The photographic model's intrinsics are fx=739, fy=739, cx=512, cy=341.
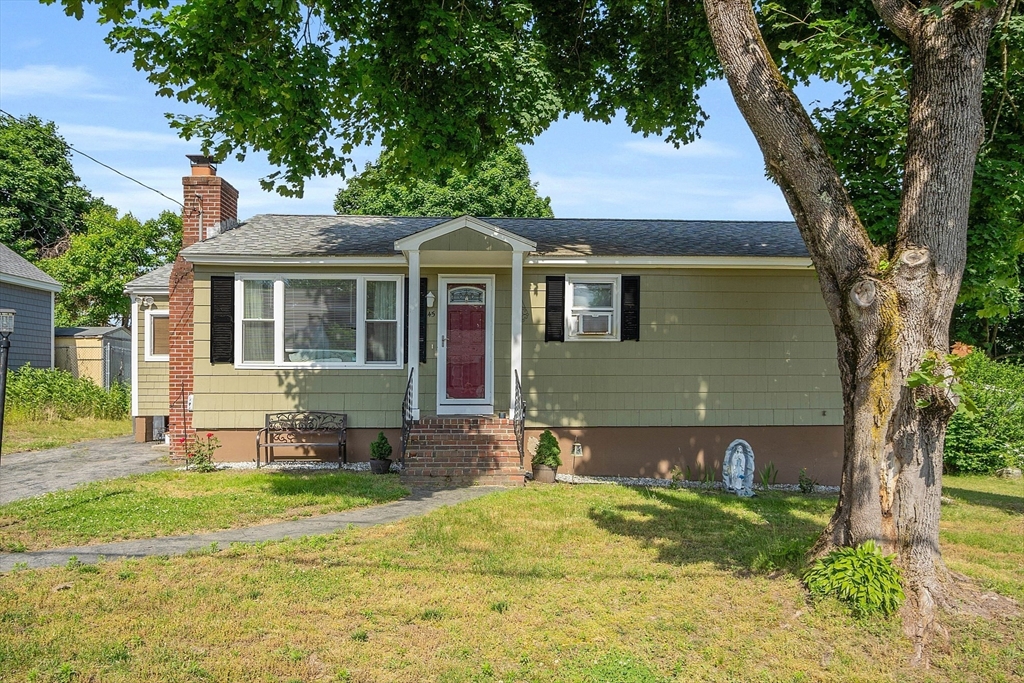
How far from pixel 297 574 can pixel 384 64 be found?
6.87 metres

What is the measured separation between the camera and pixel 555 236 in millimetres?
12773

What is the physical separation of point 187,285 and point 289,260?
2102 millimetres

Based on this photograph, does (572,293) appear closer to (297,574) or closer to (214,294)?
(214,294)

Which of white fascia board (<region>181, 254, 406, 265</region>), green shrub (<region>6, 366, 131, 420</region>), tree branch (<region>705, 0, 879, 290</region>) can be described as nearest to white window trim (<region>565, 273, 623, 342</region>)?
white fascia board (<region>181, 254, 406, 265</region>)

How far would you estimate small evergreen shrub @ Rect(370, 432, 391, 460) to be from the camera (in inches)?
430

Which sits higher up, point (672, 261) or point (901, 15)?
point (901, 15)

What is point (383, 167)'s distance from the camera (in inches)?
471

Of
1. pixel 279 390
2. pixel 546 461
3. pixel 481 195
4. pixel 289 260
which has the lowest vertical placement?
pixel 546 461

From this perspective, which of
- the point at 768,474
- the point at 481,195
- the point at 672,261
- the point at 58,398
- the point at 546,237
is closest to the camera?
the point at 672,261

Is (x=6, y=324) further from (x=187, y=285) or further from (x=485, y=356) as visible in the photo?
(x=485, y=356)

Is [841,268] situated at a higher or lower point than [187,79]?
lower

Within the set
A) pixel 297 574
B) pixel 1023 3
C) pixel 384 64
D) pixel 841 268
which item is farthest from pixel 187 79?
pixel 1023 3

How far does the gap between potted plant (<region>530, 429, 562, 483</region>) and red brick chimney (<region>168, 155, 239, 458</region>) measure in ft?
18.0

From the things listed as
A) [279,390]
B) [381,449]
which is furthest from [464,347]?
[279,390]
